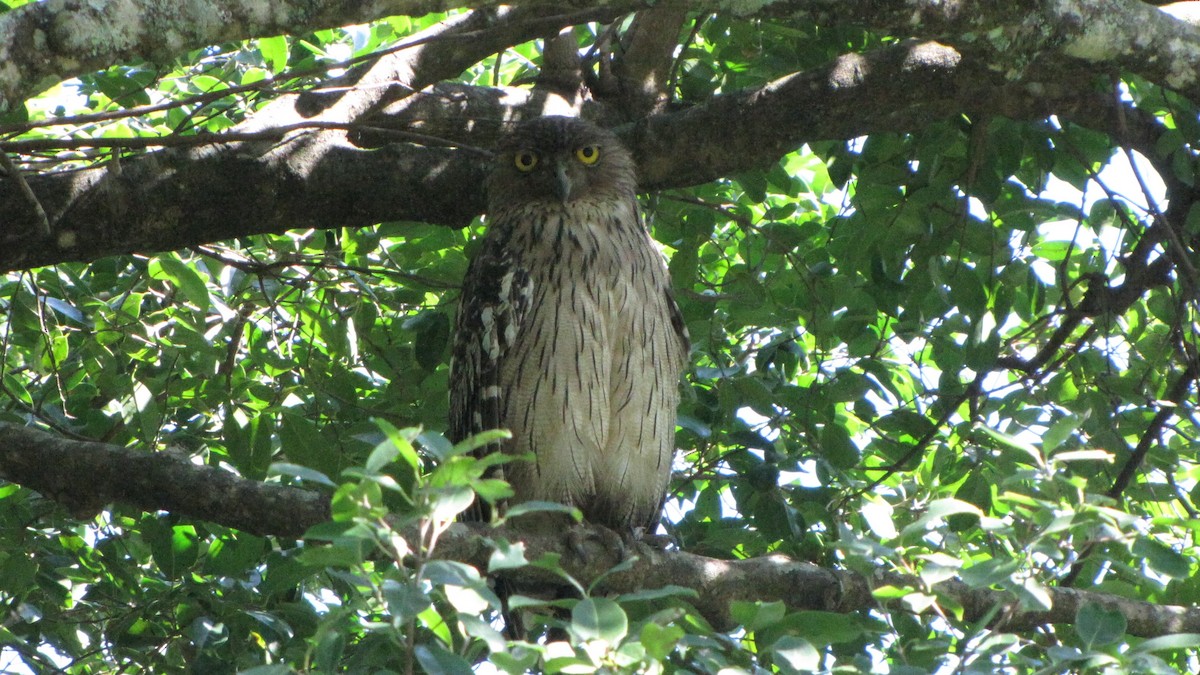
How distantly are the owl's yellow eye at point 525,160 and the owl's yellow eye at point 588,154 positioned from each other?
0.53ft

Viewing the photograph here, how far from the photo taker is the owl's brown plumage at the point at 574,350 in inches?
158

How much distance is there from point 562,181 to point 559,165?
2.6 inches

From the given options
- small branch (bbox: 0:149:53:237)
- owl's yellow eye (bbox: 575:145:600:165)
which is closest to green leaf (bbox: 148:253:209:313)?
small branch (bbox: 0:149:53:237)

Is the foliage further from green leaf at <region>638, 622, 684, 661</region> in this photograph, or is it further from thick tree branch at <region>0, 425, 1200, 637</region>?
green leaf at <region>638, 622, 684, 661</region>

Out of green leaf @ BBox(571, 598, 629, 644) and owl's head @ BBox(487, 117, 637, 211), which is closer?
green leaf @ BBox(571, 598, 629, 644)

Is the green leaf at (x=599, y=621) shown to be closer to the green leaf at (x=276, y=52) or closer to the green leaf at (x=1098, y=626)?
the green leaf at (x=1098, y=626)

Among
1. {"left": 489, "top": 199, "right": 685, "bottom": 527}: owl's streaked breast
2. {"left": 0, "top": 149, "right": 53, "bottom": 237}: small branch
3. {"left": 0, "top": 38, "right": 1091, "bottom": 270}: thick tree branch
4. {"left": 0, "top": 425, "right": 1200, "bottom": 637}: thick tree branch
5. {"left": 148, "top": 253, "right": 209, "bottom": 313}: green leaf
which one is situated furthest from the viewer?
{"left": 489, "top": 199, "right": 685, "bottom": 527}: owl's streaked breast

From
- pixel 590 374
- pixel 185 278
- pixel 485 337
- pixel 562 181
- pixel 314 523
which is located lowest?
pixel 314 523

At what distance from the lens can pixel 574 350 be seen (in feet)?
13.1

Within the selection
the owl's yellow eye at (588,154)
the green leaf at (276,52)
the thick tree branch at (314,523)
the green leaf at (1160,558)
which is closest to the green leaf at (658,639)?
the green leaf at (1160,558)

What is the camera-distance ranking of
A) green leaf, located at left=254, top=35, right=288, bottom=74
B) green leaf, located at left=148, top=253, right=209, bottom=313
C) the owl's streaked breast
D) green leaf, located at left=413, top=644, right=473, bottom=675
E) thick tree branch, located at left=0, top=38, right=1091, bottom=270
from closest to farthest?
1. green leaf, located at left=413, top=644, right=473, bottom=675
2. thick tree branch, located at left=0, top=38, right=1091, bottom=270
3. green leaf, located at left=148, top=253, right=209, bottom=313
4. the owl's streaked breast
5. green leaf, located at left=254, top=35, right=288, bottom=74

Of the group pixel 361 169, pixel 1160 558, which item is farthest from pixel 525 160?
pixel 1160 558

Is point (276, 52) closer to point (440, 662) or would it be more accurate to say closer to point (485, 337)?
point (485, 337)

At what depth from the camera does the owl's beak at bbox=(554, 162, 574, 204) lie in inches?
169
